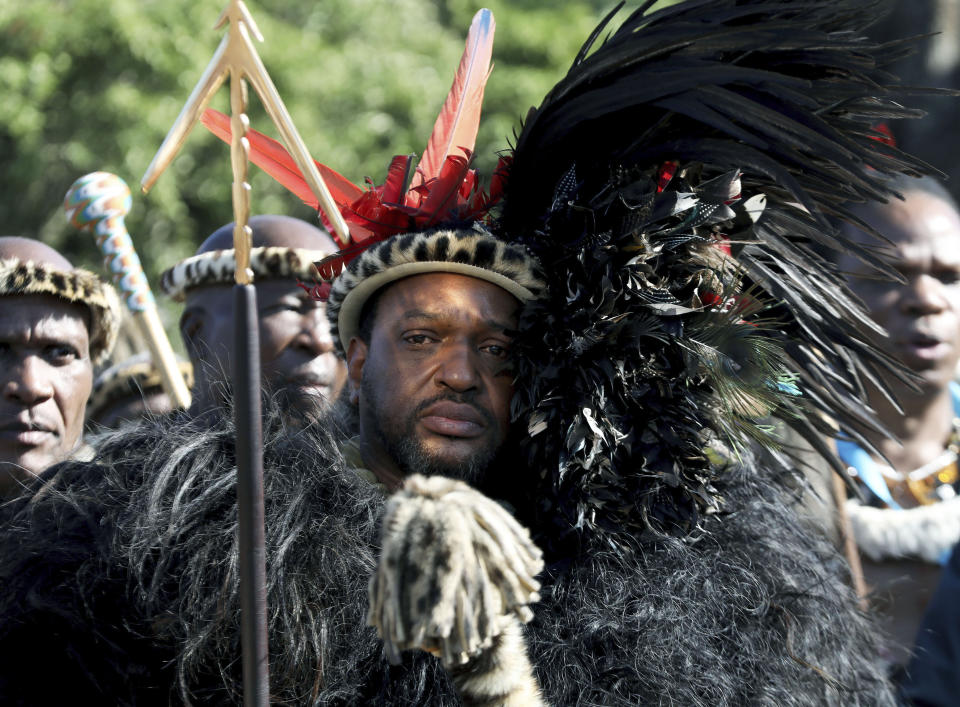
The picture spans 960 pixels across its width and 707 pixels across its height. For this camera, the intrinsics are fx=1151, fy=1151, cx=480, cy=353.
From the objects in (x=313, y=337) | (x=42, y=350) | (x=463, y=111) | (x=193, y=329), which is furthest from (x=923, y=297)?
(x=42, y=350)

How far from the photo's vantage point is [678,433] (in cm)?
292

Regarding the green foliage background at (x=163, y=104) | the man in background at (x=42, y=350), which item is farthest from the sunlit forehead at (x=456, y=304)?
the green foliage background at (x=163, y=104)

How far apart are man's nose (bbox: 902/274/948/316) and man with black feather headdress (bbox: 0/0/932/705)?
1.15 meters

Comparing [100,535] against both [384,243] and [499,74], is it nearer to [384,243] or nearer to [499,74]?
[384,243]

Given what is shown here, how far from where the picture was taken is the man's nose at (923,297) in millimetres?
4281

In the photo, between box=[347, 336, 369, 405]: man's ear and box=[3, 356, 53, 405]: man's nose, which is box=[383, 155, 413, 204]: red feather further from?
box=[3, 356, 53, 405]: man's nose

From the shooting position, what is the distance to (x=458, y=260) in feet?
10.0

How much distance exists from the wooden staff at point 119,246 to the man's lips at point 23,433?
457 mm

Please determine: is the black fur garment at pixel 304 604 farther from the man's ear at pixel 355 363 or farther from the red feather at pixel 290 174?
the red feather at pixel 290 174

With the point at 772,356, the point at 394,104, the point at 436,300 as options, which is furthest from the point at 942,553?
the point at 394,104

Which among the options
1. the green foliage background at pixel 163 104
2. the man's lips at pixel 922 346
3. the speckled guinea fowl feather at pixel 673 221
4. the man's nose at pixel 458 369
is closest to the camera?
the speckled guinea fowl feather at pixel 673 221

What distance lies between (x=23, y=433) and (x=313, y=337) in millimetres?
1084

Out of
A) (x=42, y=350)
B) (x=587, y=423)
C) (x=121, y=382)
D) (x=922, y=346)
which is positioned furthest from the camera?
(x=121, y=382)

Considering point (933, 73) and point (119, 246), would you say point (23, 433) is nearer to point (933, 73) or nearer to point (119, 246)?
point (119, 246)
